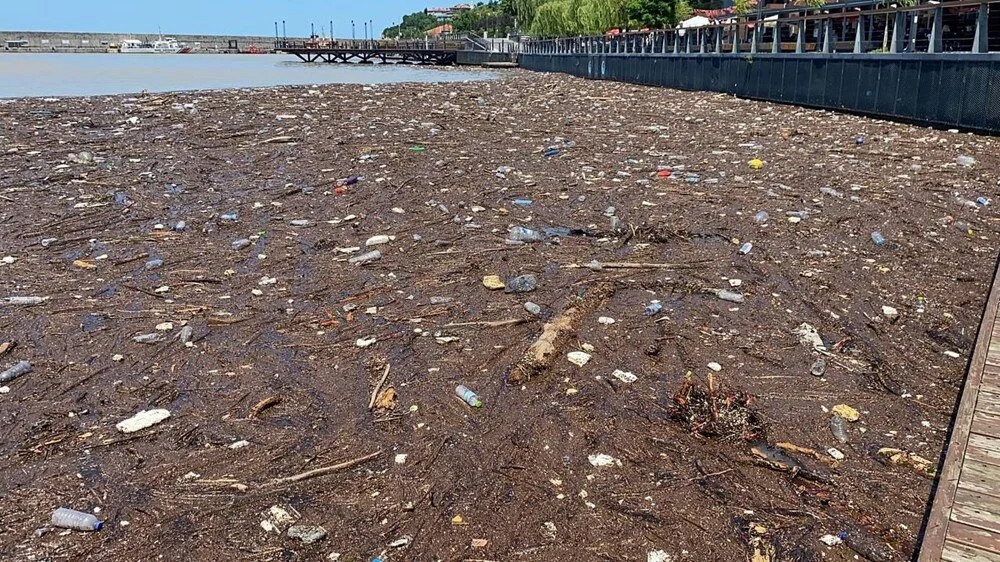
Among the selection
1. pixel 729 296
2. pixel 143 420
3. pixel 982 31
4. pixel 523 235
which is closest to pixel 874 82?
pixel 982 31

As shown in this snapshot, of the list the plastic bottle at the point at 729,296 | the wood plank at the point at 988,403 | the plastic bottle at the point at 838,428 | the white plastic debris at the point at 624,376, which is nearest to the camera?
the wood plank at the point at 988,403

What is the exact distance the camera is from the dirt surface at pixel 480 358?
274cm

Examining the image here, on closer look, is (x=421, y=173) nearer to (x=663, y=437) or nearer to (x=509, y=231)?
Answer: (x=509, y=231)

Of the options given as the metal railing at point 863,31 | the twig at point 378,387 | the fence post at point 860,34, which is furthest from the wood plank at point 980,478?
the fence post at point 860,34

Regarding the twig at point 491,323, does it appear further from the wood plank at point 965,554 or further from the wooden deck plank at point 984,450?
the wood plank at point 965,554

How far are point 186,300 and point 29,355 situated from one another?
3.38ft

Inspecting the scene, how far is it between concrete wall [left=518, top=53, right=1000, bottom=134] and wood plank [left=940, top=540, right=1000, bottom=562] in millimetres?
10510

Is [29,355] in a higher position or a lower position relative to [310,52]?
lower

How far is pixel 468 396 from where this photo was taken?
3.59 m

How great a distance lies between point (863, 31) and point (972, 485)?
13.7m

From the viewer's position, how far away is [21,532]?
264cm

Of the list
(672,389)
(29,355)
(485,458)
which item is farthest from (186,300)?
(672,389)

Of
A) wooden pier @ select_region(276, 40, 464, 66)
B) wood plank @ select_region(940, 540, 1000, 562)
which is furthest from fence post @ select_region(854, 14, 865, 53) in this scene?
wooden pier @ select_region(276, 40, 464, 66)

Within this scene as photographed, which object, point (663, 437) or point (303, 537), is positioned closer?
point (303, 537)
